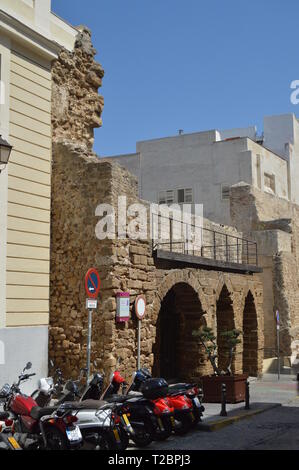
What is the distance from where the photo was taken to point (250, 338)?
68.5 feet

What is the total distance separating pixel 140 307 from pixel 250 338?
28.8 feet

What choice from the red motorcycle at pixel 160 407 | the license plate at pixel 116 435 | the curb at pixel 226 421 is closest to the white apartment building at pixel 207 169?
the curb at pixel 226 421

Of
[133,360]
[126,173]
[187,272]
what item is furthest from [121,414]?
[187,272]

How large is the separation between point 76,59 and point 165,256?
518cm

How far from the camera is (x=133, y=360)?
13141 millimetres

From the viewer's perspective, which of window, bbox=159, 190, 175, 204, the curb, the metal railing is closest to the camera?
the curb

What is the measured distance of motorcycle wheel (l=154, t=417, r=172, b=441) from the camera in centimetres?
966

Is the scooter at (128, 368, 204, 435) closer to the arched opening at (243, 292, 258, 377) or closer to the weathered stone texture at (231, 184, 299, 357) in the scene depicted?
the arched opening at (243, 292, 258, 377)

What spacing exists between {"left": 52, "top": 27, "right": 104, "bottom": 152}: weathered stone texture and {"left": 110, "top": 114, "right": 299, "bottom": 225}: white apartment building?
48.7 ft

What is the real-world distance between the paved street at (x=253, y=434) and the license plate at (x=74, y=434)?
199 centimetres

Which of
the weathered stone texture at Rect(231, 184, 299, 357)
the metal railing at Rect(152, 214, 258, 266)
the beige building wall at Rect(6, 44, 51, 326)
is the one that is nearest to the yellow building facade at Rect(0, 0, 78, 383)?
the beige building wall at Rect(6, 44, 51, 326)

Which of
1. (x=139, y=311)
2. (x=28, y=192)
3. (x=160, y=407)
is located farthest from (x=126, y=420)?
(x=28, y=192)

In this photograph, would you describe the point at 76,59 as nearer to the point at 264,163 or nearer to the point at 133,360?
the point at 133,360

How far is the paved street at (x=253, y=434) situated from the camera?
9.53 m
